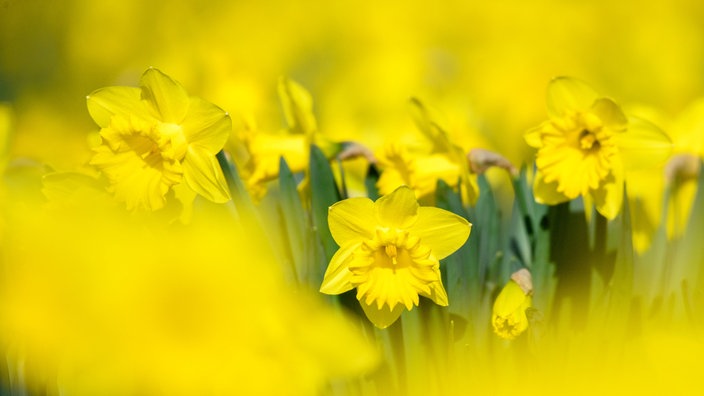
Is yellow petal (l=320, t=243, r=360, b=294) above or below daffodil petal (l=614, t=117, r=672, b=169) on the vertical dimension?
below

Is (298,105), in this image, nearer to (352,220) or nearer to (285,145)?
(285,145)

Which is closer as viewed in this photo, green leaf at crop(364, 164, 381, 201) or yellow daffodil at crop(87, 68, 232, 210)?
yellow daffodil at crop(87, 68, 232, 210)

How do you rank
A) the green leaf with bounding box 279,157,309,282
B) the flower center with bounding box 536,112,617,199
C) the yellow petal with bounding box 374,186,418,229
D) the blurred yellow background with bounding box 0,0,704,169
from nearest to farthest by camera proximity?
the yellow petal with bounding box 374,186,418,229 → the flower center with bounding box 536,112,617,199 → the green leaf with bounding box 279,157,309,282 → the blurred yellow background with bounding box 0,0,704,169

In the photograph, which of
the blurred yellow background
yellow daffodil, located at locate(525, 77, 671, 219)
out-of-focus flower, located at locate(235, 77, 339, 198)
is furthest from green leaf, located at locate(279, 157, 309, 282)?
the blurred yellow background

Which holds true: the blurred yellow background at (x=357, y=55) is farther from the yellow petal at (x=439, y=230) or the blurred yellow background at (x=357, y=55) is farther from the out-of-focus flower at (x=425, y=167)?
the yellow petal at (x=439, y=230)

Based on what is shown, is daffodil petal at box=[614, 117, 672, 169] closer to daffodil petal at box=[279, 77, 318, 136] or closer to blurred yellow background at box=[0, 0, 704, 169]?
daffodil petal at box=[279, 77, 318, 136]

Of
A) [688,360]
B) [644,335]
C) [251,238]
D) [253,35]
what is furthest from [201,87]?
[688,360]
